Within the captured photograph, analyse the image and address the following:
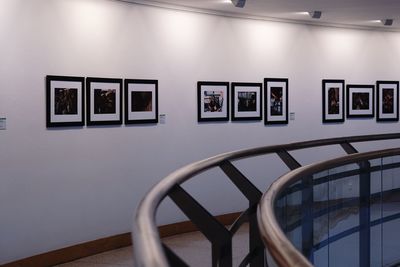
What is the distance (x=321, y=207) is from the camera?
18.1 ft

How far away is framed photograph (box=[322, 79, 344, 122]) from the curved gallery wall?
5.9 inches

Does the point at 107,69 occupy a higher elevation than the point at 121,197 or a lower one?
higher

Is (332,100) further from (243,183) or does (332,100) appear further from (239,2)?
(243,183)

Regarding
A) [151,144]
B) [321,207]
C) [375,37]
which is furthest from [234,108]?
[321,207]

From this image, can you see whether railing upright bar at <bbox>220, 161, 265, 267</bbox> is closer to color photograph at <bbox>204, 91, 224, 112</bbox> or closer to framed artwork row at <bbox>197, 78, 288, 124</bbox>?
framed artwork row at <bbox>197, 78, 288, 124</bbox>

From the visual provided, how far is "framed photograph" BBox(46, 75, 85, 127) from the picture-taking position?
30.6ft

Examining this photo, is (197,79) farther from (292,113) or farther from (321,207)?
(321,207)

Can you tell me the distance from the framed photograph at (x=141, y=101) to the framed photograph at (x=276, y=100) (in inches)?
114

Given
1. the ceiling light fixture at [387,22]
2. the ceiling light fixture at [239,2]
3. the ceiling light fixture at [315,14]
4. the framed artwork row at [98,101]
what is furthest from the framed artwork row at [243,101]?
the ceiling light fixture at [387,22]

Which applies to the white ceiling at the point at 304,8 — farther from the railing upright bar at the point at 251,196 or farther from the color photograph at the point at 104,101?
Result: the railing upright bar at the point at 251,196

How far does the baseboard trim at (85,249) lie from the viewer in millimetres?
9039

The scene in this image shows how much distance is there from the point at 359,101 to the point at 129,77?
6.34 meters

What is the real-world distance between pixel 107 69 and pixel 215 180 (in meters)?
3.33

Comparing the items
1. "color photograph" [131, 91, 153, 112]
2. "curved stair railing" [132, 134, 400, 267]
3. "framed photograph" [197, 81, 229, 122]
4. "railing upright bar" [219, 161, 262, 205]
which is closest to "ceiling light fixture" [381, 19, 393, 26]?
"framed photograph" [197, 81, 229, 122]
